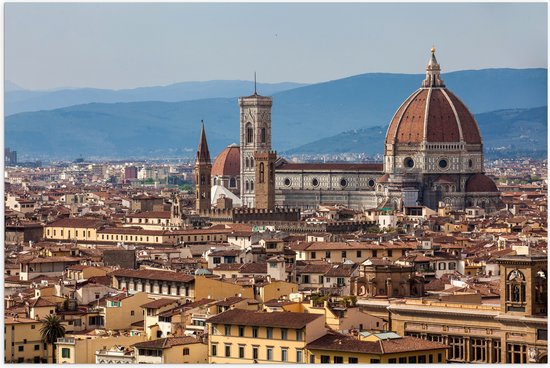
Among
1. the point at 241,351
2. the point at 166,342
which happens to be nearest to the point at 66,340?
the point at 166,342

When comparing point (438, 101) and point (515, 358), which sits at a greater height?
point (438, 101)

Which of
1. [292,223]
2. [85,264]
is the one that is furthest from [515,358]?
[292,223]

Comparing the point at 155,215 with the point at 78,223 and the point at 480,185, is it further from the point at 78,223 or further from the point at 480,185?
the point at 480,185

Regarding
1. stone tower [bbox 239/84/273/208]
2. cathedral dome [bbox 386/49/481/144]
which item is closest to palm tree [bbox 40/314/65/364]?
cathedral dome [bbox 386/49/481/144]

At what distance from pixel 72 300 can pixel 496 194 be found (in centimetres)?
8966

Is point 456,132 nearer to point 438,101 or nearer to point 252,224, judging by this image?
point 438,101

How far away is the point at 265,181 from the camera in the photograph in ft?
423

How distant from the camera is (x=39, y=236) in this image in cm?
9512

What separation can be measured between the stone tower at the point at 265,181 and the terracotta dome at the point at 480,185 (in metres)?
16.7

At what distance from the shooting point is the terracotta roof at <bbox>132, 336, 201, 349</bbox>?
137ft

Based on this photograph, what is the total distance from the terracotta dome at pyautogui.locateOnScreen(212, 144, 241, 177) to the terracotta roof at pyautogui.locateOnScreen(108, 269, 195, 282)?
100436 millimetres

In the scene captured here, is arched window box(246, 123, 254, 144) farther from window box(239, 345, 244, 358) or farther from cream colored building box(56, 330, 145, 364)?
window box(239, 345, 244, 358)

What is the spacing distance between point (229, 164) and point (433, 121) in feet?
66.8

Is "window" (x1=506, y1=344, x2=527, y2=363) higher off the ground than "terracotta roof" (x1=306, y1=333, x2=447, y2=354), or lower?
lower
